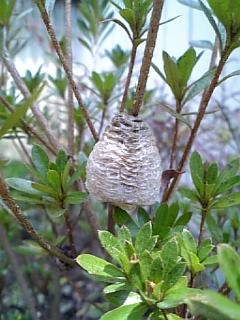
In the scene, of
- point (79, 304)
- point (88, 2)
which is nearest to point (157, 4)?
point (88, 2)

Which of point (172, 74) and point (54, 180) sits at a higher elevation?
point (172, 74)

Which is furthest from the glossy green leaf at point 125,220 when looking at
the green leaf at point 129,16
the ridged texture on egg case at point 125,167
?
the green leaf at point 129,16

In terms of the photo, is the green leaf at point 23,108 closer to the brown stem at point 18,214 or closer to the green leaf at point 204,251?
the brown stem at point 18,214

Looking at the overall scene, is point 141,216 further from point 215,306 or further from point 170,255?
point 215,306

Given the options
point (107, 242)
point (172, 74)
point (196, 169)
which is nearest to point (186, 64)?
point (172, 74)

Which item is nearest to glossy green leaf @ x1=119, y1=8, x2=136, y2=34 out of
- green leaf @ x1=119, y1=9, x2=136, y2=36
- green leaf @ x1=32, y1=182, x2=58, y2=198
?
green leaf @ x1=119, y1=9, x2=136, y2=36

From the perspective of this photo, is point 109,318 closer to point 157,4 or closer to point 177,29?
point 157,4
